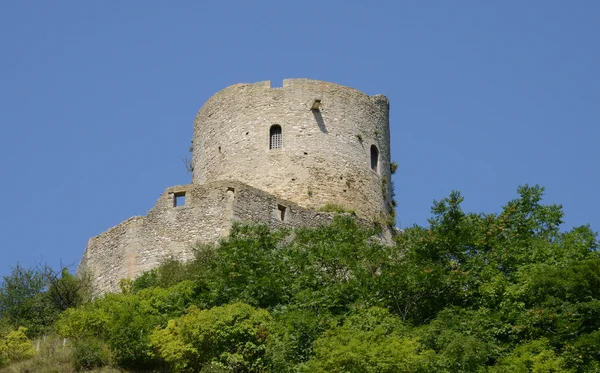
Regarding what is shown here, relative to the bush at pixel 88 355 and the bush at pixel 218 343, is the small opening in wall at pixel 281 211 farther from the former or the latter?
the bush at pixel 88 355

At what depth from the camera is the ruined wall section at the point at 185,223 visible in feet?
112

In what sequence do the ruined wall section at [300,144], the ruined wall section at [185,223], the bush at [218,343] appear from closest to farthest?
the bush at [218,343]
the ruined wall section at [185,223]
the ruined wall section at [300,144]

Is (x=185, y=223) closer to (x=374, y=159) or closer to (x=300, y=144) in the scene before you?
(x=300, y=144)

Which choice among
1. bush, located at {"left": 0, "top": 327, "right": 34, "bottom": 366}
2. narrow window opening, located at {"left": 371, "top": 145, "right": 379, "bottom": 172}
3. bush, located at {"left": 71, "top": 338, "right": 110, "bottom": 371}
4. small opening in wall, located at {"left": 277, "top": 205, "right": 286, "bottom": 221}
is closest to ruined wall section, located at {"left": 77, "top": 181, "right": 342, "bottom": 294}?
small opening in wall, located at {"left": 277, "top": 205, "right": 286, "bottom": 221}

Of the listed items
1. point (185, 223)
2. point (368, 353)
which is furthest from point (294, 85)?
point (368, 353)

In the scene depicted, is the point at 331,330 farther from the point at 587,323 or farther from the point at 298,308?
the point at 587,323

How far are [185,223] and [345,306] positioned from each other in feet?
21.3

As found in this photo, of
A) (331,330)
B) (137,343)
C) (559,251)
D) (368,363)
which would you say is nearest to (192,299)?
(137,343)

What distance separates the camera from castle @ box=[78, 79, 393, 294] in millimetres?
34375

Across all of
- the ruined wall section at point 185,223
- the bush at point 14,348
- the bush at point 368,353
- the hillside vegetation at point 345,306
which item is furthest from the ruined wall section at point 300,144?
the bush at point 368,353

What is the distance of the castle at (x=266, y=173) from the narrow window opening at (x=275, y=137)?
0.09 feet

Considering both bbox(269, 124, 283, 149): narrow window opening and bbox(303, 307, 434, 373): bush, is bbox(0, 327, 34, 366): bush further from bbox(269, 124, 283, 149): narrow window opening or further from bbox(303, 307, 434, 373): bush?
bbox(269, 124, 283, 149): narrow window opening

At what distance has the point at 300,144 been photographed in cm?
3678

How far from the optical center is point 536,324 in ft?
91.9
